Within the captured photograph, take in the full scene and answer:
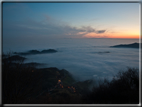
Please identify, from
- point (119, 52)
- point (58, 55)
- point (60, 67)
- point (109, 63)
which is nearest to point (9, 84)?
point (60, 67)

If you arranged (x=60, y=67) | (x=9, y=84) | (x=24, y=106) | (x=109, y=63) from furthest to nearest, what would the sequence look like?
(x=109, y=63)
(x=60, y=67)
(x=9, y=84)
(x=24, y=106)

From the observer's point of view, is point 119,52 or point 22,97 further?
point 119,52

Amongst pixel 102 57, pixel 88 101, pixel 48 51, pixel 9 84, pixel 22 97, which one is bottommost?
pixel 22 97

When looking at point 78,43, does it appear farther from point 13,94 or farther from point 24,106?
point 24,106

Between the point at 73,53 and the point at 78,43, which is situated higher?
the point at 78,43

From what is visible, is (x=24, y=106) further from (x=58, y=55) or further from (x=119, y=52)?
(x=119, y=52)

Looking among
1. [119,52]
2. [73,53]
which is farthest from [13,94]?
[119,52]

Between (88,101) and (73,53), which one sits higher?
(73,53)

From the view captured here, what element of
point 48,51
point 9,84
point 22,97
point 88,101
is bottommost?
point 22,97

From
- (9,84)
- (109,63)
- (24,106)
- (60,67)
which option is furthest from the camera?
(109,63)
